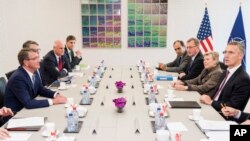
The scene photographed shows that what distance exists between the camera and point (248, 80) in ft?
10.7

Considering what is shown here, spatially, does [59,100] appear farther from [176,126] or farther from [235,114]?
[235,114]

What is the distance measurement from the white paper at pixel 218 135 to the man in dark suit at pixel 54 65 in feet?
10.4

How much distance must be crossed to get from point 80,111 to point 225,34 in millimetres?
5355

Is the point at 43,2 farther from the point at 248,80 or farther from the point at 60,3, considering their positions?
the point at 248,80

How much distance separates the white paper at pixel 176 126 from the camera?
8.26 feet

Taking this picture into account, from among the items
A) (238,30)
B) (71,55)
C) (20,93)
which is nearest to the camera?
(20,93)

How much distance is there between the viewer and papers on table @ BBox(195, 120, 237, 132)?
2475 millimetres

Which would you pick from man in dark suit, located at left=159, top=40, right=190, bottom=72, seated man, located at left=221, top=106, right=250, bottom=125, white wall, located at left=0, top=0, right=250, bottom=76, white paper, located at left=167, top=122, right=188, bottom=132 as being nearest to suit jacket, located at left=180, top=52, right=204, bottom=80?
man in dark suit, located at left=159, top=40, right=190, bottom=72

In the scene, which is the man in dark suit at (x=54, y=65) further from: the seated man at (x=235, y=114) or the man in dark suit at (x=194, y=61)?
the seated man at (x=235, y=114)

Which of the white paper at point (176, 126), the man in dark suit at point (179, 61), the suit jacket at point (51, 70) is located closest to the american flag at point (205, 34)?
the man in dark suit at point (179, 61)

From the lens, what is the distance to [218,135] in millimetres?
2357

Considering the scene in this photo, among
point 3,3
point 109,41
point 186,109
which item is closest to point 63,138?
point 186,109

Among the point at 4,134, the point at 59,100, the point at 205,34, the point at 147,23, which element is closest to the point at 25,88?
the point at 59,100

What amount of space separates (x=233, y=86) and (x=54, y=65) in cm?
306
